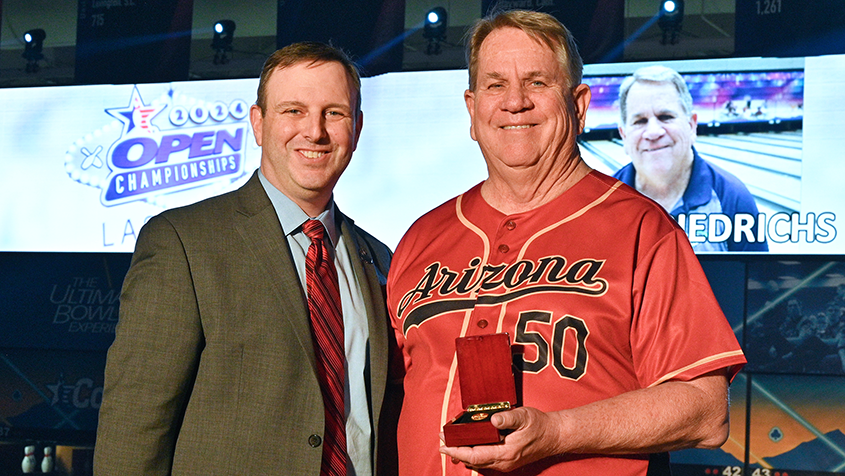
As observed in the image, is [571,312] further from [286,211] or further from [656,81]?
[656,81]

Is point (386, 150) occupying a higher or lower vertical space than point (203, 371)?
higher

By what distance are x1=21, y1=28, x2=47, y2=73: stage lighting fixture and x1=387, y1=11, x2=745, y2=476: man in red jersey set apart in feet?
12.8

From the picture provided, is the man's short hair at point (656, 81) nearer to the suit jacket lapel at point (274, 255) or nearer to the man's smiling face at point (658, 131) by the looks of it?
the man's smiling face at point (658, 131)

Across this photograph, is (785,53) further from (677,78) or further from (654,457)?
(654,457)

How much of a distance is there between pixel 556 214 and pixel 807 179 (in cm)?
276

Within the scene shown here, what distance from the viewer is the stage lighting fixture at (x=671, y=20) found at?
401 cm

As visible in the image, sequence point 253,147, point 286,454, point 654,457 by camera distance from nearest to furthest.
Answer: point 654,457, point 286,454, point 253,147

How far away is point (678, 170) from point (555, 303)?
2722 millimetres

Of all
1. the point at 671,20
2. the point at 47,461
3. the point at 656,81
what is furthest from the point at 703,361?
the point at 47,461

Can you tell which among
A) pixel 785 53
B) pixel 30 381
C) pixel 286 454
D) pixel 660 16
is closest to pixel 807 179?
pixel 785 53

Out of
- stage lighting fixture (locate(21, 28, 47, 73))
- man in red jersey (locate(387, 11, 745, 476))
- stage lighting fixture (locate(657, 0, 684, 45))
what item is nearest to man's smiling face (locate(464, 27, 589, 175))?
man in red jersey (locate(387, 11, 745, 476))

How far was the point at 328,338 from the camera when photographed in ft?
5.68

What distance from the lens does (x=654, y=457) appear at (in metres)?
1.46

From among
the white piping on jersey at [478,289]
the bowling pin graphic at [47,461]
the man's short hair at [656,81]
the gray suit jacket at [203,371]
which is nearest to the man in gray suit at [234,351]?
the gray suit jacket at [203,371]
